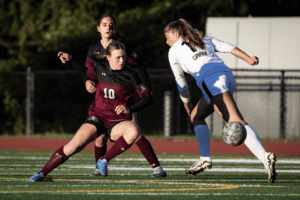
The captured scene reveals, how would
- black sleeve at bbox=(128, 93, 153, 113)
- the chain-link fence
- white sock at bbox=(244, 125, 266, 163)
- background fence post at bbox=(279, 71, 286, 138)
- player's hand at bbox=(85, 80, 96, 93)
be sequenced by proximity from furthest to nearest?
the chain-link fence
background fence post at bbox=(279, 71, 286, 138)
player's hand at bbox=(85, 80, 96, 93)
black sleeve at bbox=(128, 93, 153, 113)
white sock at bbox=(244, 125, 266, 163)

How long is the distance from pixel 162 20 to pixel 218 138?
959 centimetres

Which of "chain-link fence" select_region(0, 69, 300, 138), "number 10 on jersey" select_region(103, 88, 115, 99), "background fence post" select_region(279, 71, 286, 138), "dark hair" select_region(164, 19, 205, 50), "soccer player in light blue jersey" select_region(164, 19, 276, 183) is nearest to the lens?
"soccer player in light blue jersey" select_region(164, 19, 276, 183)

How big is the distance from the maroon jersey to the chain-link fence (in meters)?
7.68

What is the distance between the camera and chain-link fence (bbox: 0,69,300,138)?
13.2 meters

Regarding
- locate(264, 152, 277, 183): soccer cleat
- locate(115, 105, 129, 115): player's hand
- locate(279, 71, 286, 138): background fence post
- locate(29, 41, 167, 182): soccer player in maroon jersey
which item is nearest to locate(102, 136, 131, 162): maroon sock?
locate(29, 41, 167, 182): soccer player in maroon jersey

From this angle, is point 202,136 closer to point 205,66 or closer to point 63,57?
point 205,66

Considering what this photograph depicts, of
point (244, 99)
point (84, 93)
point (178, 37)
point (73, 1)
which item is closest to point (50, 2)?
point (73, 1)

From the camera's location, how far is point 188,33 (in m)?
5.86

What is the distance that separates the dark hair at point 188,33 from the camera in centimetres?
579

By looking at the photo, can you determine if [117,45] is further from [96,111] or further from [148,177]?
[148,177]

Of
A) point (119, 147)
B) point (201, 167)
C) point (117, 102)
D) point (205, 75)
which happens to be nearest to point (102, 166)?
point (119, 147)

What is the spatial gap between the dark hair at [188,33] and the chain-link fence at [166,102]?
7152mm

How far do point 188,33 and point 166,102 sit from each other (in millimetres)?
8077

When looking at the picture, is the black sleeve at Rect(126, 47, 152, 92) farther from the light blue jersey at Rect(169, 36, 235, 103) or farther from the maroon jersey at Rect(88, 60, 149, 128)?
the light blue jersey at Rect(169, 36, 235, 103)
